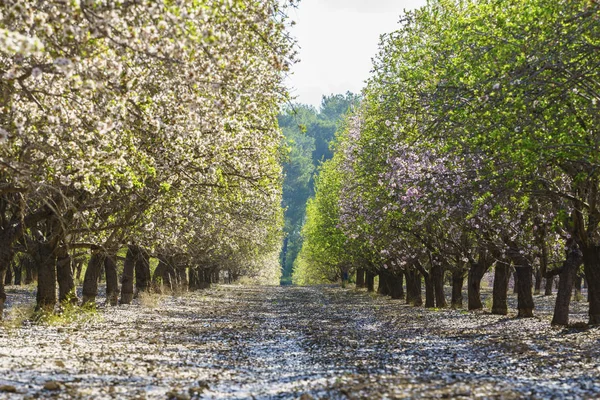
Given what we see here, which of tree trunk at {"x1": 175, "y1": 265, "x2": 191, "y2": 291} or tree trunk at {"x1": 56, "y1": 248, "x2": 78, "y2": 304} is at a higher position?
tree trunk at {"x1": 56, "y1": 248, "x2": 78, "y2": 304}

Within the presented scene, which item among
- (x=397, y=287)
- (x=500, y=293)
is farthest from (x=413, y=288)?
(x=500, y=293)

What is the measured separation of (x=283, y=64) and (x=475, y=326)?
19499 millimetres

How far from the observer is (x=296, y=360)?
18203mm

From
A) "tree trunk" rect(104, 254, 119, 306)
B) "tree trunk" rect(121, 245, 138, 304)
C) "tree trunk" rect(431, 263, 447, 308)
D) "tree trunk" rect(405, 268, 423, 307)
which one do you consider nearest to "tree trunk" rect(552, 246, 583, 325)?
"tree trunk" rect(431, 263, 447, 308)

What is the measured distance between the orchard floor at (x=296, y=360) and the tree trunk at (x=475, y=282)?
309 inches

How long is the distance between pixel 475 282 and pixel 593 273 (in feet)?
48.5

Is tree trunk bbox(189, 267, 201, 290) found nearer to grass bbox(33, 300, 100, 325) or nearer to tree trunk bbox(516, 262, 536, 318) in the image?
grass bbox(33, 300, 100, 325)

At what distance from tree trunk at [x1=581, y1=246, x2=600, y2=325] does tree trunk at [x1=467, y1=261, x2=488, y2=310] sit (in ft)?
40.5

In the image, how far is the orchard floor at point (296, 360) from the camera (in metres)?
12.7

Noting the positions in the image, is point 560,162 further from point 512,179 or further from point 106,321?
point 106,321

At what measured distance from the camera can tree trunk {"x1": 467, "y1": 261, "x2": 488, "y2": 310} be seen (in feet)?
127

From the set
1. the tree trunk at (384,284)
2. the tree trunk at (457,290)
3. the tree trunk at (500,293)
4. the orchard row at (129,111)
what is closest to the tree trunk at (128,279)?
the orchard row at (129,111)

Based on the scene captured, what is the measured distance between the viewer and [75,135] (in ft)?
49.8

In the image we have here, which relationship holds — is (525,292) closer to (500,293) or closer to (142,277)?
(500,293)
